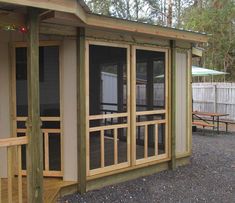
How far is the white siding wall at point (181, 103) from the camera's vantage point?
276 inches

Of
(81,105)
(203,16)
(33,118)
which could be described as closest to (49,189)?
(81,105)

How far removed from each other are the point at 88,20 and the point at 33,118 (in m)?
1.71

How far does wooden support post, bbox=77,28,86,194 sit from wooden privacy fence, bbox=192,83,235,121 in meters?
11.0

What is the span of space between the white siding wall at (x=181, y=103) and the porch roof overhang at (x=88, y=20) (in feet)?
1.56

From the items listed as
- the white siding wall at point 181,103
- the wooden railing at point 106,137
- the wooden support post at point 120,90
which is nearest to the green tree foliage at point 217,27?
the white siding wall at point 181,103

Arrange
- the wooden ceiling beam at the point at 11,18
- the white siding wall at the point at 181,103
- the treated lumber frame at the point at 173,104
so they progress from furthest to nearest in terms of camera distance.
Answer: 1. the white siding wall at the point at 181,103
2. the treated lumber frame at the point at 173,104
3. the wooden ceiling beam at the point at 11,18

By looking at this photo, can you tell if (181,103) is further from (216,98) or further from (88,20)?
(216,98)

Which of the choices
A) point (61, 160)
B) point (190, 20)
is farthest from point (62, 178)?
point (190, 20)

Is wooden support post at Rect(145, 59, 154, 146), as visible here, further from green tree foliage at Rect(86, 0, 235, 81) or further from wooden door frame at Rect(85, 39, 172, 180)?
green tree foliage at Rect(86, 0, 235, 81)

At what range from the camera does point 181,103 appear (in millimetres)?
7121

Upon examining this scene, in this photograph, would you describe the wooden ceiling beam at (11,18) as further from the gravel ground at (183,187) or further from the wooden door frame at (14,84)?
the gravel ground at (183,187)

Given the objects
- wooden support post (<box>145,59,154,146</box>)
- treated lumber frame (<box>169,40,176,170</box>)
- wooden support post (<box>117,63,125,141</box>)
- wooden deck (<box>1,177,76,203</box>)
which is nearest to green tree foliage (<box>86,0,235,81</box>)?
treated lumber frame (<box>169,40,176,170</box>)

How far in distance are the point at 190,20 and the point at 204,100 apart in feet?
22.7

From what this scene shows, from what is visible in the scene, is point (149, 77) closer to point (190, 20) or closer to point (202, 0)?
point (190, 20)
